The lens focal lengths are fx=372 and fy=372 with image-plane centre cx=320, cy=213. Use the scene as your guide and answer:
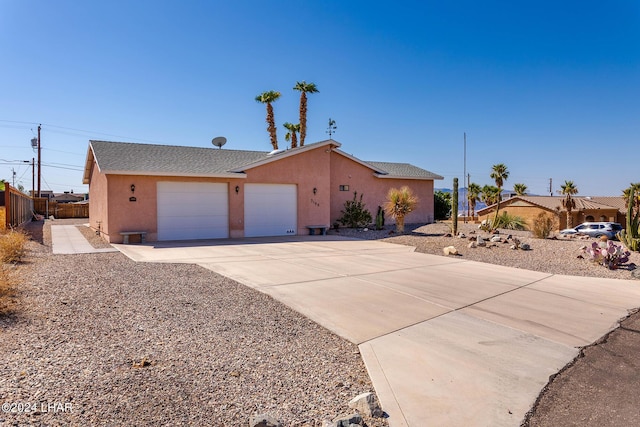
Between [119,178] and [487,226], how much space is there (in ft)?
52.0

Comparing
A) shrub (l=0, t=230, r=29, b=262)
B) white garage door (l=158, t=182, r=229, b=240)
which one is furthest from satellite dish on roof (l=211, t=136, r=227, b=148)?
shrub (l=0, t=230, r=29, b=262)

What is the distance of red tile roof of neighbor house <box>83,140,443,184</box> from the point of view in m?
14.5

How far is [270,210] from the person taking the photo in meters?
17.4

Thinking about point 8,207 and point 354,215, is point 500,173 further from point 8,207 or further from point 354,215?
point 8,207

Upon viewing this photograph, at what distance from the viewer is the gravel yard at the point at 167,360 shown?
2842mm

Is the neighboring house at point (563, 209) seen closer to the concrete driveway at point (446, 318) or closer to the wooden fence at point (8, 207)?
the concrete driveway at point (446, 318)

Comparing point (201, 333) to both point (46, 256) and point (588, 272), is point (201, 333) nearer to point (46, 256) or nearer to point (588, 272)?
point (46, 256)

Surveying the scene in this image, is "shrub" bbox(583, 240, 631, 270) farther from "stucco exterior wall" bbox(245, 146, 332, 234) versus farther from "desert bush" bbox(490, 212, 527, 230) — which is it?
"desert bush" bbox(490, 212, 527, 230)

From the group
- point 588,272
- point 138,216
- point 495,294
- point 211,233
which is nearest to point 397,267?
point 495,294

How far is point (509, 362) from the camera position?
3.98 meters

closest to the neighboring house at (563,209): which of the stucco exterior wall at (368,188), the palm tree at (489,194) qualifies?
the palm tree at (489,194)

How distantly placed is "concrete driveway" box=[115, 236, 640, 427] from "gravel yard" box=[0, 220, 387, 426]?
1.44ft

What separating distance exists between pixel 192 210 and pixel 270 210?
3516 millimetres

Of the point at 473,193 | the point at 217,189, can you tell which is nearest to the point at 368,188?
the point at 217,189
